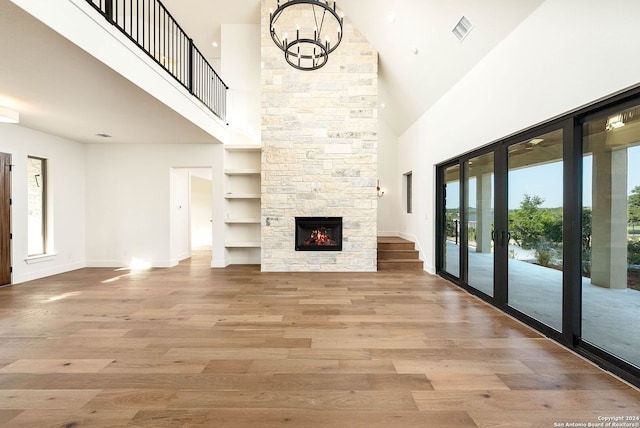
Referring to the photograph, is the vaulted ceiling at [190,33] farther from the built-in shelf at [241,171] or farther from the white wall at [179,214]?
the white wall at [179,214]

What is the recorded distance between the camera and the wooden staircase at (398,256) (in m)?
6.30

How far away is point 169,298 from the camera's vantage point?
162 inches

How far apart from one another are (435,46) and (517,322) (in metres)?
3.98

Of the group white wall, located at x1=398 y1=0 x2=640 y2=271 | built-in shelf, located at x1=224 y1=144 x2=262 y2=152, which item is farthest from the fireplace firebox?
white wall, located at x1=398 y1=0 x2=640 y2=271

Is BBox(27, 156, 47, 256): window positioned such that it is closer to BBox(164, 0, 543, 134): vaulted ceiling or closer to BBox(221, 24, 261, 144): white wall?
BBox(221, 24, 261, 144): white wall

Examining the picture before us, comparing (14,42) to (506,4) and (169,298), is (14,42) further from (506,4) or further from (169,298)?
(506,4)

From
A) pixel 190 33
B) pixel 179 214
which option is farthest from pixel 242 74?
pixel 179 214

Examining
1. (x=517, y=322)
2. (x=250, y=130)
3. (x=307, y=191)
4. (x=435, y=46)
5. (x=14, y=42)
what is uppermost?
(x=435, y=46)

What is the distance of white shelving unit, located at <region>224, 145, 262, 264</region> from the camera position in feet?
21.9

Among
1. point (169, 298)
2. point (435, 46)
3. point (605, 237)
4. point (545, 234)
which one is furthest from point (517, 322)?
point (169, 298)

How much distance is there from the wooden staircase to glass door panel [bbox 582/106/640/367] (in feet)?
12.1

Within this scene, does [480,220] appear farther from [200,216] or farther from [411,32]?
[200,216]

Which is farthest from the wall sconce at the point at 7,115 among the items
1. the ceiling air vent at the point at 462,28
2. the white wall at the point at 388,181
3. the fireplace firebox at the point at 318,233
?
the white wall at the point at 388,181

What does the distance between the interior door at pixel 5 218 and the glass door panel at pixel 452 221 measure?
Result: 764 cm
